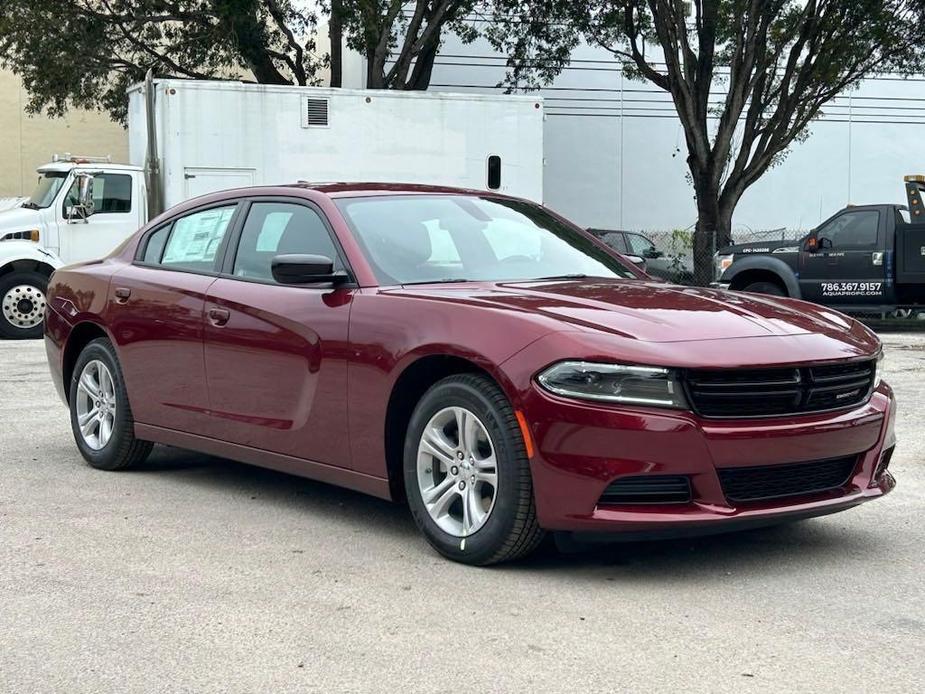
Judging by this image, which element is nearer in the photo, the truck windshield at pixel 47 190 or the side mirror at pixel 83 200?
the side mirror at pixel 83 200

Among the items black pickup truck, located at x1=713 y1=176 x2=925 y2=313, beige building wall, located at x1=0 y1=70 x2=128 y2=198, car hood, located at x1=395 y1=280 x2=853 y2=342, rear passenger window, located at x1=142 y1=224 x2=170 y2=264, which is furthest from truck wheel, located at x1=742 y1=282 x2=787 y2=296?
beige building wall, located at x1=0 y1=70 x2=128 y2=198

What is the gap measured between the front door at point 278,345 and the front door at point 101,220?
10.7m

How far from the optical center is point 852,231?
18.3 metres

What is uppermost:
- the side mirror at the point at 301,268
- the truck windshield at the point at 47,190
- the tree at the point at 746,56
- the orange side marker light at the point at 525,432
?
the tree at the point at 746,56

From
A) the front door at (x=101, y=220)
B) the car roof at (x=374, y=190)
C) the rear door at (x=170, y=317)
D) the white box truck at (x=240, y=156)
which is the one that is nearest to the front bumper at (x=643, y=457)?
the car roof at (x=374, y=190)

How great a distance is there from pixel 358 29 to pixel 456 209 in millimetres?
19203

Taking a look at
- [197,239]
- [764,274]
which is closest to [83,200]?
[764,274]

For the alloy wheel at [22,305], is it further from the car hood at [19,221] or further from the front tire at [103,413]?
the front tire at [103,413]

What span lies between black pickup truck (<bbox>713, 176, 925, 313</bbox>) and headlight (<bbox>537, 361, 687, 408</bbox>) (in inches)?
546

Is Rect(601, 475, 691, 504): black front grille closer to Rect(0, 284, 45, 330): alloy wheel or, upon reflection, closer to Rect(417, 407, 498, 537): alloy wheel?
Rect(417, 407, 498, 537): alloy wheel

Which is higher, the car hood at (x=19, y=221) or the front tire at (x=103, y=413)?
the car hood at (x=19, y=221)

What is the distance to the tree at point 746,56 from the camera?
75.4ft

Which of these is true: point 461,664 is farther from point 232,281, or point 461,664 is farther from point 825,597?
point 232,281

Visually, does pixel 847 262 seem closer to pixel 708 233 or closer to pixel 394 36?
pixel 708 233
